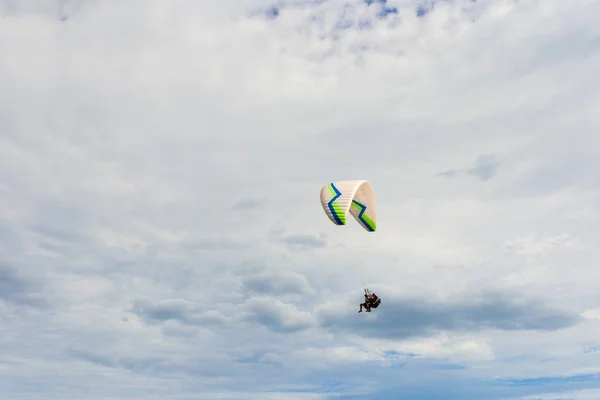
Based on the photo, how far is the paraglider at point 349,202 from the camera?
213 feet

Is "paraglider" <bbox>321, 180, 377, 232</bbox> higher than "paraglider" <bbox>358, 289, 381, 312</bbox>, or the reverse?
"paraglider" <bbox>321, 180, 377, 232</bbox>

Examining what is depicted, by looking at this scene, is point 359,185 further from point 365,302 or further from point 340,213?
point 365,302

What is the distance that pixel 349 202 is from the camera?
6544 centimetres

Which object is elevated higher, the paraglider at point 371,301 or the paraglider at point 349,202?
the paraglider at point 349,202

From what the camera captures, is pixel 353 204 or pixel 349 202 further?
pixel 353 204

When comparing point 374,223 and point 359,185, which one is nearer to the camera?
point 359,185

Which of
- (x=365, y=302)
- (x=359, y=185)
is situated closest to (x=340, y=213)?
(x=359, y=185)

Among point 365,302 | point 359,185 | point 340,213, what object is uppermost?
point 359,185

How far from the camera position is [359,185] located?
67.9 meters

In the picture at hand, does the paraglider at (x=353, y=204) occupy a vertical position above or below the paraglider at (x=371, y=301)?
above

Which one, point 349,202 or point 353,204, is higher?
point 353,204

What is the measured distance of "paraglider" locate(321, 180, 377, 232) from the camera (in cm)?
6506

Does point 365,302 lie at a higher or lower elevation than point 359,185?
lower

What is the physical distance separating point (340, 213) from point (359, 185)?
17.5 feet
